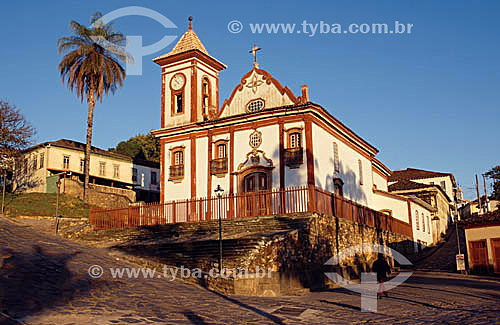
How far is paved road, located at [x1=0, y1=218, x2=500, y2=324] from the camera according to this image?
409 inches

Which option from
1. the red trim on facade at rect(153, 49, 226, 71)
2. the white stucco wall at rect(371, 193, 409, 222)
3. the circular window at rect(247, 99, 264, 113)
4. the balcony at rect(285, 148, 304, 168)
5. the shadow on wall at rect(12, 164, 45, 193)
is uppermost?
the red trim on facade at rect(153, 49, 226, 71)

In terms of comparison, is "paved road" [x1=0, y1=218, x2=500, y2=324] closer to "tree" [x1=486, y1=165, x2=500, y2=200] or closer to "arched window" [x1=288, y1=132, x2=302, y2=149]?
"arched window" [x1=288, y1=132, x2=302, y2=149]

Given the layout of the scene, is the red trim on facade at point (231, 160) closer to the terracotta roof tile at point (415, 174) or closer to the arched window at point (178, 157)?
the arched window at point (178, 157)

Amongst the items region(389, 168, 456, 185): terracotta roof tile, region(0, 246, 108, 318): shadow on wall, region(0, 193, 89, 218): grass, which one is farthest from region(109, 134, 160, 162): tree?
region(0, 246, 108, 318): shadow on wall

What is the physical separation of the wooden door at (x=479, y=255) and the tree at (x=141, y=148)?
44307mm

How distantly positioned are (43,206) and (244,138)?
56.9 feet

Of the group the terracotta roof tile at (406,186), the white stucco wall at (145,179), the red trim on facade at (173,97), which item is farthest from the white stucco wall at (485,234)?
→ the white stucco wall at (145,179)

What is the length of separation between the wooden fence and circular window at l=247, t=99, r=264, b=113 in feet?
19.2

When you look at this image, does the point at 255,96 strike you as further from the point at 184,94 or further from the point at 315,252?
the point at 315,252

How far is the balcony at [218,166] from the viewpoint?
27641mm

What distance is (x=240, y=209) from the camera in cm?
2322

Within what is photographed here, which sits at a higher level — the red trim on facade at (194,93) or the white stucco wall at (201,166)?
the red trim on facade at (194,93)

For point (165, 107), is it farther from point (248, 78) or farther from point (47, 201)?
point (47, 201)

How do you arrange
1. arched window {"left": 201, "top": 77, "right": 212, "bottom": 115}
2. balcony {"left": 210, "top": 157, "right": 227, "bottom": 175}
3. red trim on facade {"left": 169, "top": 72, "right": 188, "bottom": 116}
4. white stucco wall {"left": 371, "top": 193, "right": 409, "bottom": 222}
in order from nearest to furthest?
1. balcony {"left": 210, "top": 157, "right": 227, "bottom": 175}
2. red trim on facade {"left": 169, "top": 72, "right": 188, "bottom": 116}
3. arched window {"left": 201, "top": 77, "right": 212, "bottom": 115}
4. white stucco wall {"left": 371, "top": 193, "right": 409, "bottom": 222}
